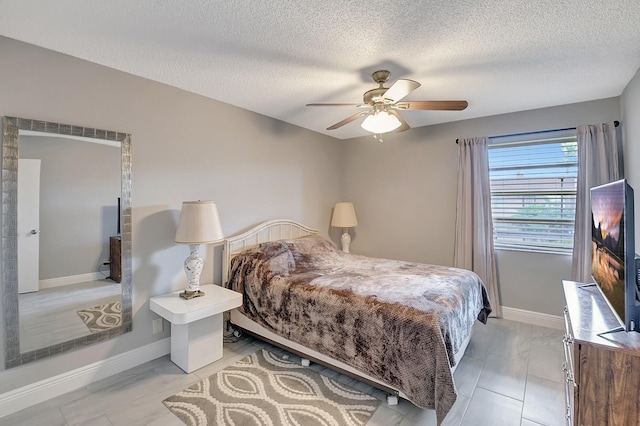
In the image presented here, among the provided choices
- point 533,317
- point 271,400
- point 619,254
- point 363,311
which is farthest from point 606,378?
point 533,317

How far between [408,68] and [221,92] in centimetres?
179

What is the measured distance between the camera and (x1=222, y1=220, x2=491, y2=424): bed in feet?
5.89

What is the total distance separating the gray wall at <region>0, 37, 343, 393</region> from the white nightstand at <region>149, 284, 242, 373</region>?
0.89 feet

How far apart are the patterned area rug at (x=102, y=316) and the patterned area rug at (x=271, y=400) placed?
84cm

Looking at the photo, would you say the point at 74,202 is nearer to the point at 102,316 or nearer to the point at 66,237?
the point at 66,237

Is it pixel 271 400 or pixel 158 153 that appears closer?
pixel 271 400

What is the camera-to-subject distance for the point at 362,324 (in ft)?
6.73

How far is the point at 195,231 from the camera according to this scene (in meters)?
2.48

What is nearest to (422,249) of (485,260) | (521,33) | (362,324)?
(485,260)

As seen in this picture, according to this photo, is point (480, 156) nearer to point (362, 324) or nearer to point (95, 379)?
point (362, 324)

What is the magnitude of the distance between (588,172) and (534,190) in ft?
1.64

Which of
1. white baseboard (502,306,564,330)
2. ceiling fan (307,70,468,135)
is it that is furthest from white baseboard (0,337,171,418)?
white baseboard (502,306,564,330)

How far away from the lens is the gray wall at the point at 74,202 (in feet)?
6.75

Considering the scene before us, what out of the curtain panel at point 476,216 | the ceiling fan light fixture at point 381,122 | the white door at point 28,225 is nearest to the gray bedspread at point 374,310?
the curtain panel at point 476,216
